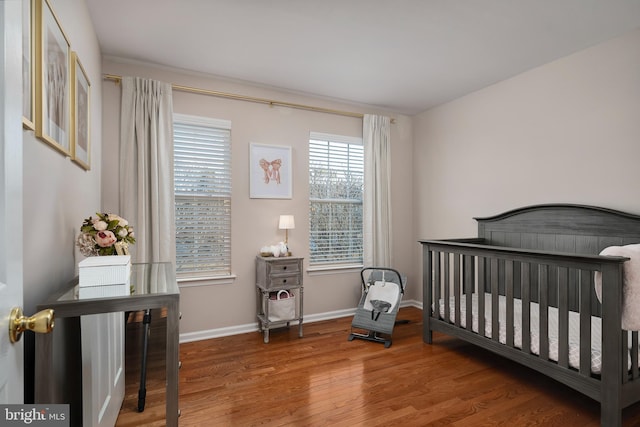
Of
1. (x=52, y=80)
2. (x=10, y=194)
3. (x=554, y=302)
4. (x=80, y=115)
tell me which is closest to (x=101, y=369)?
(x=10, y=194)

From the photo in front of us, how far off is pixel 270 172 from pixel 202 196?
729 millimetres

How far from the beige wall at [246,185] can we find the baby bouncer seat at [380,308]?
0.63 meters

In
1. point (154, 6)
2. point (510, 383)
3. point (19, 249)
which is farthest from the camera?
point (510, 383)

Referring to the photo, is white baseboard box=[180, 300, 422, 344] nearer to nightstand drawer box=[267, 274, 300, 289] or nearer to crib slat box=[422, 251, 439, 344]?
nightstand drawer box=[267, 274, 300, 289]

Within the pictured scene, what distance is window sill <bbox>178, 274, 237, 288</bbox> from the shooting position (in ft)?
10.1

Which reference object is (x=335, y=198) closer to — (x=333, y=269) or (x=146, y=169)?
(x=333, y=269)

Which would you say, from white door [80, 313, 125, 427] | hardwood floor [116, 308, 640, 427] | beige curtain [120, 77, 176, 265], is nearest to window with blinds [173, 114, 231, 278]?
beige curtain [120, 77, 176, 265]

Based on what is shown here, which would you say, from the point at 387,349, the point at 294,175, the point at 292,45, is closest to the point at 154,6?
the point at 292,45

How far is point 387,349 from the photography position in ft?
9.50

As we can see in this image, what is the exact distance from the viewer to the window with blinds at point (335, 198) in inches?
148

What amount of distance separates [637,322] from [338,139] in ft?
9.73

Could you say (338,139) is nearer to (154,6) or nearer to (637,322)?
(154,6)

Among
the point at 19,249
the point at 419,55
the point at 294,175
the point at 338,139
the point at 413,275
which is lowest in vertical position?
the point at 413,275

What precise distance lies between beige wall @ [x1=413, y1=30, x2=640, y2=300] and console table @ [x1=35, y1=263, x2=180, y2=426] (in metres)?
3.09
